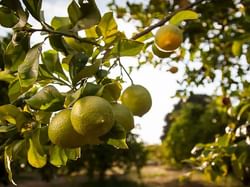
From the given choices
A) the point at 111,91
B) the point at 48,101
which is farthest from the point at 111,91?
the point at 48,101

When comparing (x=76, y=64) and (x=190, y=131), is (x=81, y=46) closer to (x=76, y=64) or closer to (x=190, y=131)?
(x=76, y=64)

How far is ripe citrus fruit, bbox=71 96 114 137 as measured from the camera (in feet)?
2.37

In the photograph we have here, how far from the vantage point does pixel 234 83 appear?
261 cm

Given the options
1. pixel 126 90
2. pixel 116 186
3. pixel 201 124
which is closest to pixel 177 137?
pixel 201 124

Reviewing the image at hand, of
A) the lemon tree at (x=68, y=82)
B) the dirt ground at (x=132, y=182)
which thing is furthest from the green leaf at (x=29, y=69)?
the dirt ground at (x=132, y=182)

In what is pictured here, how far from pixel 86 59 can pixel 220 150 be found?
4.46ft

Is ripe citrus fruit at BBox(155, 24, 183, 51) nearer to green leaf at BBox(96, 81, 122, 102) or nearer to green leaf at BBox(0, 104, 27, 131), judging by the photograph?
green leaf at BBox(96, 81, 122, 102)

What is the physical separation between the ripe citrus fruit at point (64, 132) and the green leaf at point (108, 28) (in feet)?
0.86

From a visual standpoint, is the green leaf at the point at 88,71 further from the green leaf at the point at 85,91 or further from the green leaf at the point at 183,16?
the green leaf at the point at 183,16

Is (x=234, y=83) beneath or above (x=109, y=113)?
beneath

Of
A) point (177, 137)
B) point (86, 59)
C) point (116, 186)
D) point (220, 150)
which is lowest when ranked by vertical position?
point (116, 186)

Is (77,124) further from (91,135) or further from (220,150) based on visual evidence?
(220,150)

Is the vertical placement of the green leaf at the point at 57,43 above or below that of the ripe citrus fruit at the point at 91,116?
above

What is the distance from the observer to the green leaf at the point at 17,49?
34.7 inches
